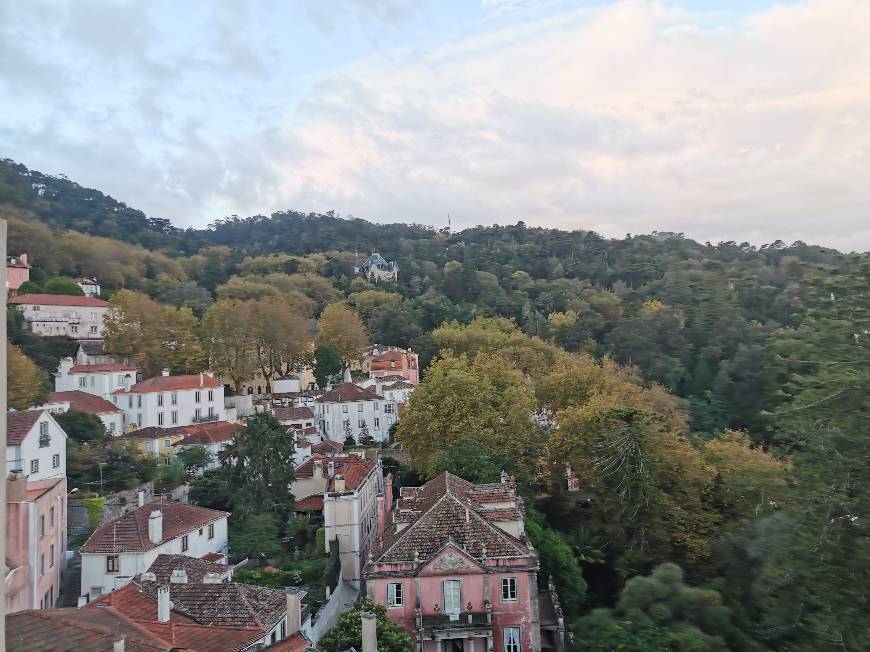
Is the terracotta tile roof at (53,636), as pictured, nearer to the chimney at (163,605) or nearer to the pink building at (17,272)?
the chimney at (163,605)

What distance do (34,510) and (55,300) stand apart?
3300cm

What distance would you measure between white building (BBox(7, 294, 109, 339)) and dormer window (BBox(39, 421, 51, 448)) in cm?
2487

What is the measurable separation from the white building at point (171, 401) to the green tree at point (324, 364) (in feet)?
28.9

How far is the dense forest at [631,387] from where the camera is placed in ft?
27.8

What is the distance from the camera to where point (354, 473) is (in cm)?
2456

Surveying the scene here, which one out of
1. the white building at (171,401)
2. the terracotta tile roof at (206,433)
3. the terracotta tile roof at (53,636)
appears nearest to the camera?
the terracotta tile roof at (53,636)

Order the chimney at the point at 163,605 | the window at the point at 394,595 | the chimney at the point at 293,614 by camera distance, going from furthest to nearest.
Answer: the window at the point at 394,595 < the chimney at the point at 293,614 < the chimney at the point at 163,605

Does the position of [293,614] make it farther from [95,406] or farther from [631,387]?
[95,406]

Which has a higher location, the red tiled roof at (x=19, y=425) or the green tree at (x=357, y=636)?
the red tiled roof at (x=19, y=425)

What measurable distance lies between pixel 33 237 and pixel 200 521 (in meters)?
43.3

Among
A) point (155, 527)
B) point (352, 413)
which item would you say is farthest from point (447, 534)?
point (352, 413)

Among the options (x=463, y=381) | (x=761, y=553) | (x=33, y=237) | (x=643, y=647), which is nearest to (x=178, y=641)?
(x=643, y=647)

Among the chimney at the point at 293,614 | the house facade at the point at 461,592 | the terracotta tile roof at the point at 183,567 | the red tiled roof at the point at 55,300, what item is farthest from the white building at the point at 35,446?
the red tiled roof at the point at 55,300

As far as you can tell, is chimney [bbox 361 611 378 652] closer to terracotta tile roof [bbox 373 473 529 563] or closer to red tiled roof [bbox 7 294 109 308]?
terracotta tile roof [bbox 373 473 529 563]
